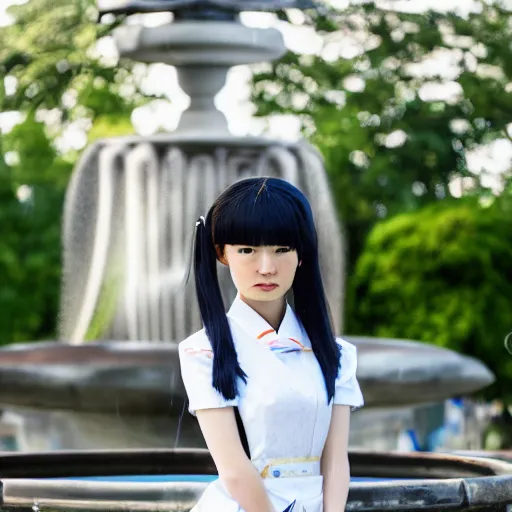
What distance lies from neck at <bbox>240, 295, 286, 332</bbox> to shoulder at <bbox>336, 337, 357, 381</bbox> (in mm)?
117

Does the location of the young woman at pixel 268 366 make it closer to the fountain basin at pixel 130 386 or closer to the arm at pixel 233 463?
the arm at pixel 233 463

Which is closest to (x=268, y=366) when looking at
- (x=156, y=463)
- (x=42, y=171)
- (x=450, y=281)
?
(x=156, y=463)

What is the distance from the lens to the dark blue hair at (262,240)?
2.56 metres

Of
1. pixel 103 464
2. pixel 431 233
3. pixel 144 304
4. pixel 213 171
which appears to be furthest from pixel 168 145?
pixel 431 233

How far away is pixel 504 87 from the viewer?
1716cm

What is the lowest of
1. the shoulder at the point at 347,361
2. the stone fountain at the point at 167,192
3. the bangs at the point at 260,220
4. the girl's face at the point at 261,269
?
the shoulder at the point at 347,361

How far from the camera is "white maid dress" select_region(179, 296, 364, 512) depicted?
2.47 metres

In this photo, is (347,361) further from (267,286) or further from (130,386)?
(130,386)

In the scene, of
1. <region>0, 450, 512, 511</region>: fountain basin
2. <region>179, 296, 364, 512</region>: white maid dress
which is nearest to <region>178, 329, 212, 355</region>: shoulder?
<region>179, 296, 364, 512</region>: white maid dress

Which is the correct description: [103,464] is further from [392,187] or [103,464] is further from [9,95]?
[392,187]

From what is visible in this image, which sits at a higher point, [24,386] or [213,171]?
[213,171]

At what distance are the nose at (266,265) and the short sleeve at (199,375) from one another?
0.49 feet

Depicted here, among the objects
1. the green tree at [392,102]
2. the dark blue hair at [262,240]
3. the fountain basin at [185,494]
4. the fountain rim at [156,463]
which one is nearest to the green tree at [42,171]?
the green tree at [392,102]

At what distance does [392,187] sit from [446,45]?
8.56 ft
